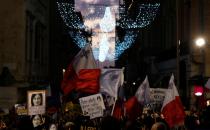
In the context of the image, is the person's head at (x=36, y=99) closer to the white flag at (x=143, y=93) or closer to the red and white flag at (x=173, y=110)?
the white flag at (x=143, y=93)

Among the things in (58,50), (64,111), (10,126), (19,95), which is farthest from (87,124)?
(58,50)

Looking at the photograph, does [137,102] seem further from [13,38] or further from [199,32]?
[199,32]

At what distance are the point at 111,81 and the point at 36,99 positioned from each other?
1.78 metres

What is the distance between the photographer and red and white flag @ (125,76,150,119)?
12.5 m

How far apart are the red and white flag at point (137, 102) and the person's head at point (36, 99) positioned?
6.44ft

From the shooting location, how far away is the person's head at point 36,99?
12586mm

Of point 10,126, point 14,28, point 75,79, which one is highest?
point 14,28

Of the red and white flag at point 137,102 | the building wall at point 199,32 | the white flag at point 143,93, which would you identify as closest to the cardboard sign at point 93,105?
the red and white flag at point 137,102

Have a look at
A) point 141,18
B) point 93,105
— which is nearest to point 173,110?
point 93,105

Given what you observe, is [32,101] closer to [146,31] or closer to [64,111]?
[64,111]

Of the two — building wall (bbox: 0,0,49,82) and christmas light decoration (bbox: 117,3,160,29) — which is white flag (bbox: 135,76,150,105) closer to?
building wall (bbox: 0,0,49,82)

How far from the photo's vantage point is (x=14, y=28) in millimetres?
29672

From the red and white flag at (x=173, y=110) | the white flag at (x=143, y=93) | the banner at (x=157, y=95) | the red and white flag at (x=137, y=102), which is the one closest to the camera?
the red and white flag at (x=173, y=110)

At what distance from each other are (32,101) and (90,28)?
35.9m
